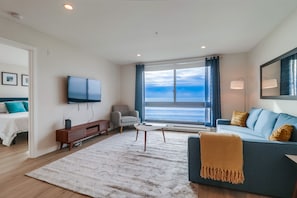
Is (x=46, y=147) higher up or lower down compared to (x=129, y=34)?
lower down

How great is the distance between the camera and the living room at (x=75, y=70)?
256 cm

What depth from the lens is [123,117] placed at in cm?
489

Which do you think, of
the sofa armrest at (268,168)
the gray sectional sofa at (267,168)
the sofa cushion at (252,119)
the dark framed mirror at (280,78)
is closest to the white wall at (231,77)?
the dark framed mirror at (280,78)

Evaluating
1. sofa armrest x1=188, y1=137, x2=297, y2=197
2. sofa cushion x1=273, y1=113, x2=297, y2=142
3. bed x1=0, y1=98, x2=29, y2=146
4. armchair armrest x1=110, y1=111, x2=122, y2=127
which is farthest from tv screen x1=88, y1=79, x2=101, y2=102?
sofa cushion x1=273, y1=113, x2=297, y2=142

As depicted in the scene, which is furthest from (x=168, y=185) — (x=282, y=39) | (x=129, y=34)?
(x=282, y=39)

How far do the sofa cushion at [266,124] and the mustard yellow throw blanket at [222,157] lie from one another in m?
1.00

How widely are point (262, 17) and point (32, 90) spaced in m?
4.20

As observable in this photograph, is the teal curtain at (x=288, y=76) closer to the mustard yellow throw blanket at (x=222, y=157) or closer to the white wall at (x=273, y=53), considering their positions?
the white wall at (x=273, y=53)

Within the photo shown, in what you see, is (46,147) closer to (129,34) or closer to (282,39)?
(129,34)

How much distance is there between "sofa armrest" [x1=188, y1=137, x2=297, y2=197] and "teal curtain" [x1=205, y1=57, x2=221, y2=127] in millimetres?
2860

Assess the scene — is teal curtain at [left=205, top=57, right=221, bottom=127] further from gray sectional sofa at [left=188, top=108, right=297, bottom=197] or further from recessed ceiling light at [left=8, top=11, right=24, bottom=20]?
recessed ceiling light at [left=8, top=11, right=24, bottom=20]

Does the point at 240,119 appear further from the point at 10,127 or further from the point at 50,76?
the point at 10,127

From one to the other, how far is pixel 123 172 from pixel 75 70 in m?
2.81

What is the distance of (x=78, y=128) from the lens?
3.49 m
